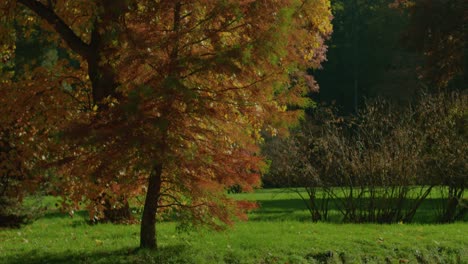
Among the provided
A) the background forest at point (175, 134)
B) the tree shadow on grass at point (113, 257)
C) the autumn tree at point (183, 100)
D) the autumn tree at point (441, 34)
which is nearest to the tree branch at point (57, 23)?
the background forest at point (175, 134)

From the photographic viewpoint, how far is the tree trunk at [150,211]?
9.58m

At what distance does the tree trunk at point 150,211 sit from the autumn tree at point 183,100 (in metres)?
0.01

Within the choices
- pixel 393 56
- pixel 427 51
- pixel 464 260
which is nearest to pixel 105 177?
pixel 464 260

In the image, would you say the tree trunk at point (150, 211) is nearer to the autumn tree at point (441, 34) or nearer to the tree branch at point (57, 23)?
the tree branch at point (57, 23)

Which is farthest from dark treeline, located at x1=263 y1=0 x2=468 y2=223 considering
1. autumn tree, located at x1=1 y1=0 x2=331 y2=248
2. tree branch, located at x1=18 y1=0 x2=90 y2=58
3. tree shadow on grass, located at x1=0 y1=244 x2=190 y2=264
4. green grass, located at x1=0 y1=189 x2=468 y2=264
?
tree branch, located at x1=18 y1=0 x2=90 y2=58

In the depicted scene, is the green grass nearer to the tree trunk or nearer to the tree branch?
the tree trunk

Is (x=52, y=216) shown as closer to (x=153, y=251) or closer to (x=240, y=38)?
(x=153, y=251)

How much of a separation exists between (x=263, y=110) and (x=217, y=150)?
817 mm

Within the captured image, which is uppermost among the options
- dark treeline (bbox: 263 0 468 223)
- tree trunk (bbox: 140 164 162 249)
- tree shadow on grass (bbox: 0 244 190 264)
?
dark treeline (bbox: 263 0 468 223)

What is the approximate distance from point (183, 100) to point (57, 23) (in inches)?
122

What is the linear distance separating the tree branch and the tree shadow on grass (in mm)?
2976

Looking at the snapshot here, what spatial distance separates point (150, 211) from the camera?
31.9 ft

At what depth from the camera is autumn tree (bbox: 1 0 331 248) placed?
8250 mm

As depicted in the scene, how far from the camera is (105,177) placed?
8.62 meters
